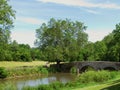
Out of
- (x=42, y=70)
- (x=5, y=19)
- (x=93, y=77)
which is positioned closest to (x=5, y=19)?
(x=5, y=19)

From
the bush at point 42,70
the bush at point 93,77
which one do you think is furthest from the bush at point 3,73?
the bush at point 93,77

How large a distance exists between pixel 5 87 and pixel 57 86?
702cm

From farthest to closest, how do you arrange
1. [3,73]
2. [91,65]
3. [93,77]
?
[91,65], [3,73], [93,77]

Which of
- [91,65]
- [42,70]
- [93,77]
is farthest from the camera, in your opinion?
[91,65]

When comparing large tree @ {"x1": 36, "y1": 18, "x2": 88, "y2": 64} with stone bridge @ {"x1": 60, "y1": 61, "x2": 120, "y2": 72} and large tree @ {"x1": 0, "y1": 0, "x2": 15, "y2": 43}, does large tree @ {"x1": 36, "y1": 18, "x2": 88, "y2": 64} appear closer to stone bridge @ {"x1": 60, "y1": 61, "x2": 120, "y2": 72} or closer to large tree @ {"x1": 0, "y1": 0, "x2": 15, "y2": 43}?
stone bridge @ {"x1": 60, "y1": 61, "x2": 120, "y2": 72}

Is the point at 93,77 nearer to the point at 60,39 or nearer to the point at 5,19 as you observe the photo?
the point at 5,19

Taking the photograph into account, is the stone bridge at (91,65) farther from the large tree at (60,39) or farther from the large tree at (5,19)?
the large tree at (5,19)

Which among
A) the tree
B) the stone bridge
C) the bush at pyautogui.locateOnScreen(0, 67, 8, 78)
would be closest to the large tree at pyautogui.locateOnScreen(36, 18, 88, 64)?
the stone bridge

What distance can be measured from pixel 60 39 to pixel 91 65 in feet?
34.4

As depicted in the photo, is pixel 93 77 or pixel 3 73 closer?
pixel 93 77

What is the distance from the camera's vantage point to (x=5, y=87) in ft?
92.6

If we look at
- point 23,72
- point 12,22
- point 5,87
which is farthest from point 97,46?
point 5,87

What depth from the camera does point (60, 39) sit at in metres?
83.1

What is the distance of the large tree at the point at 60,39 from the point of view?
268 ft
